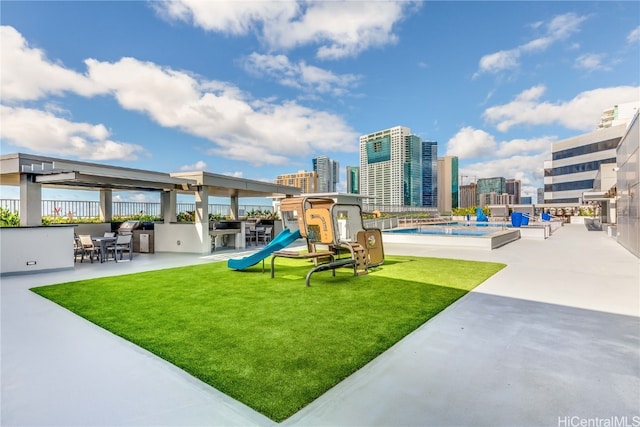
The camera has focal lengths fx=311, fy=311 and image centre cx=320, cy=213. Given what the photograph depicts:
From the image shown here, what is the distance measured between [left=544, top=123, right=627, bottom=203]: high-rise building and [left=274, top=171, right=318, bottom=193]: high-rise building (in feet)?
148

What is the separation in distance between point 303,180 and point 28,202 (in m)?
35.6

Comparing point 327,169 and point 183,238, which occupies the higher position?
point 327,169

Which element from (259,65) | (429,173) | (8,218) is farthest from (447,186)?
(8,218)

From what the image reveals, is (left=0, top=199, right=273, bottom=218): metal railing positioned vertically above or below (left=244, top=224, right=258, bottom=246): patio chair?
above

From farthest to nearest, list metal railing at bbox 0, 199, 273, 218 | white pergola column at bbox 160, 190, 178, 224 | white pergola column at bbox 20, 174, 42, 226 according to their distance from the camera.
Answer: white pergola column at bbox 160, 190, 178, 224 < metal railing at bbox 0, 199, 273, 218 < white pergola column at bbox 20, 174, 42, 226

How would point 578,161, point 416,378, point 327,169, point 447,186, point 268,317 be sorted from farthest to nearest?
point 447,186
point 327,169
point 578,161
point 268,317
point 416,378

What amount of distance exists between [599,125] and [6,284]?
107 m

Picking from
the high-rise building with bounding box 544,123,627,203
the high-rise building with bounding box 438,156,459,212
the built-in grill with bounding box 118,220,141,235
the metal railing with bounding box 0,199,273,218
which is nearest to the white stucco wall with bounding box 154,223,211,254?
the built-in grill with bounding box 118,220,141,235

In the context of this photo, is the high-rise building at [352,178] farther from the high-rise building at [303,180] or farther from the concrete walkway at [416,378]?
the concrete walkway at [416,378]

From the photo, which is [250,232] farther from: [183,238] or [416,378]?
[416,378]

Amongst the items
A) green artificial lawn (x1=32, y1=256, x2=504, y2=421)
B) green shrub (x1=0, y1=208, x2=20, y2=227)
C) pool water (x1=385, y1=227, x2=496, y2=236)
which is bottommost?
green artificial lawn (x1=32, y1=256, x2=504, y2=421)

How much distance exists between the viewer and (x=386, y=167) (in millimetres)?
54250

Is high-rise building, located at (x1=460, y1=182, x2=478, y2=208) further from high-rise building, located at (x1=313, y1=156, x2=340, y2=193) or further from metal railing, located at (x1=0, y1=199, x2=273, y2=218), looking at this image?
metal railing, located at (x1=0, y1=199, x2=273, y2=218)

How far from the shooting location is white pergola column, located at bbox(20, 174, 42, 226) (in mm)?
8891
